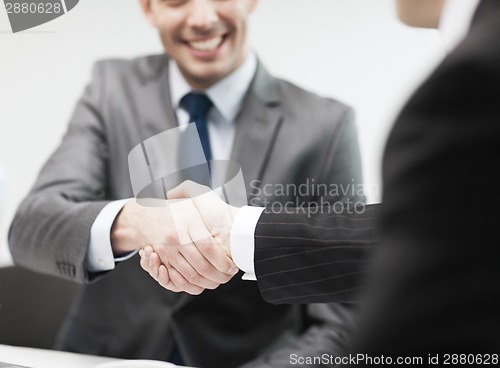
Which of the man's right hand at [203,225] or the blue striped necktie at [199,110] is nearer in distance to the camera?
the man's right hand at [203,225]

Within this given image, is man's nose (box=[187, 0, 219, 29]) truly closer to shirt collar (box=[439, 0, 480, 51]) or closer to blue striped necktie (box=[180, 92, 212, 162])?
blue striped necktie (box=[180, 92, 212, 162])

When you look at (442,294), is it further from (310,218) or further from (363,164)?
(363,164)

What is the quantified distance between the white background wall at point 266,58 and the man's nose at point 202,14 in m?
0.07

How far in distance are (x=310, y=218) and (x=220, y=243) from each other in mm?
161

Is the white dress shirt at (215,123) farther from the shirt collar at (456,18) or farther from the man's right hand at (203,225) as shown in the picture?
the shirt collar at (456,18)

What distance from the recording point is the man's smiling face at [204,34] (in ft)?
3.86

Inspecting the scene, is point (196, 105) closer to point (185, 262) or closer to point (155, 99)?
point (155, 99)

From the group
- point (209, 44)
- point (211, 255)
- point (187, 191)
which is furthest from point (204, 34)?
point (211, 255)

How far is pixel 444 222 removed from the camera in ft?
1.11

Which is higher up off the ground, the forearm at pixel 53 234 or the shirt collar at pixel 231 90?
the shirt collar at pixel 231 90

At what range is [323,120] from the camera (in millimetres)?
1135

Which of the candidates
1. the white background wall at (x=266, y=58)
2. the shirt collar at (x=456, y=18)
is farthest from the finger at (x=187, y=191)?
the shirt collar at (x=456, y=18)

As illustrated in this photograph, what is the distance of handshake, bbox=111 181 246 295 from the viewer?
1.04 m

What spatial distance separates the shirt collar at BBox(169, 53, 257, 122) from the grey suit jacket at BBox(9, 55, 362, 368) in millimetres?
14
